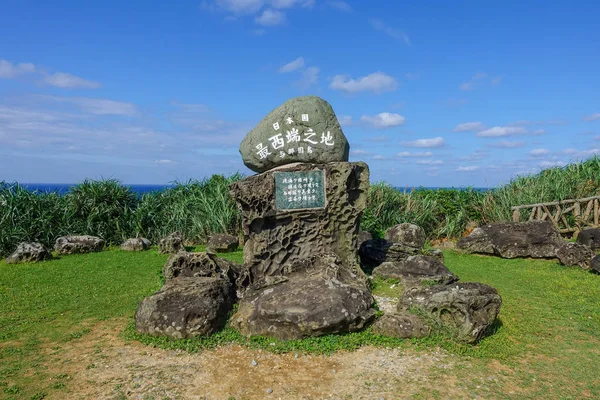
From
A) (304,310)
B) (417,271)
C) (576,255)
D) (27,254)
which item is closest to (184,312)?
(304,310)

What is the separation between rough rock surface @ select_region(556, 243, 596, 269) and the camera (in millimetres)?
8523

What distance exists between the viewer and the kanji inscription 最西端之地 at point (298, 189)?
6.45m

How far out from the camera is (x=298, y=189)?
6.48 m

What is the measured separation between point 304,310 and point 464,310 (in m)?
1.70

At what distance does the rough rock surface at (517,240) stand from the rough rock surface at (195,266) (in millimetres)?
6268

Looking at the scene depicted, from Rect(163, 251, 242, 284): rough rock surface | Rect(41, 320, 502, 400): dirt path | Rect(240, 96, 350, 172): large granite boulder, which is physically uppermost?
Rect(240, 96, 350, 172): large granite boulder

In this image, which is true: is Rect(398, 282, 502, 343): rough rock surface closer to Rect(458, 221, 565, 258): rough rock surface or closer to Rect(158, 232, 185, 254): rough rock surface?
Rect(458, 221, 565, 258): rough rock surface

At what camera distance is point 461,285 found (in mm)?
5434

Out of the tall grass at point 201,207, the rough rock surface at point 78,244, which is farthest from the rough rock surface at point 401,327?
the rough rock surface at point 78,244

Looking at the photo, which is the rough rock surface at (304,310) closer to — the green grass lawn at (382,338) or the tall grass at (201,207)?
the green grass lawn at (382,338)

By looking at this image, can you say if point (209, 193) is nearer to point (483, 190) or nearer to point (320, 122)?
point (320, 122)

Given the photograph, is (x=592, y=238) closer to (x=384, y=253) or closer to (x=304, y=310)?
(x=384, y=253)

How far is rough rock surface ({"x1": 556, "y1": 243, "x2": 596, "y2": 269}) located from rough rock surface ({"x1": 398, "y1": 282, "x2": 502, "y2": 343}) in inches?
182

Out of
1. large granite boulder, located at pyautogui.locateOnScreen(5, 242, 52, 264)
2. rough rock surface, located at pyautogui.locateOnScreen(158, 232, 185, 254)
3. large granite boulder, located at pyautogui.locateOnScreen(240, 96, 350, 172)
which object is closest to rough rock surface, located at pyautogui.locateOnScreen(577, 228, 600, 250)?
large granite boulder, located at pyautogui.locateOnScreen(240, 96, 350, 172)
